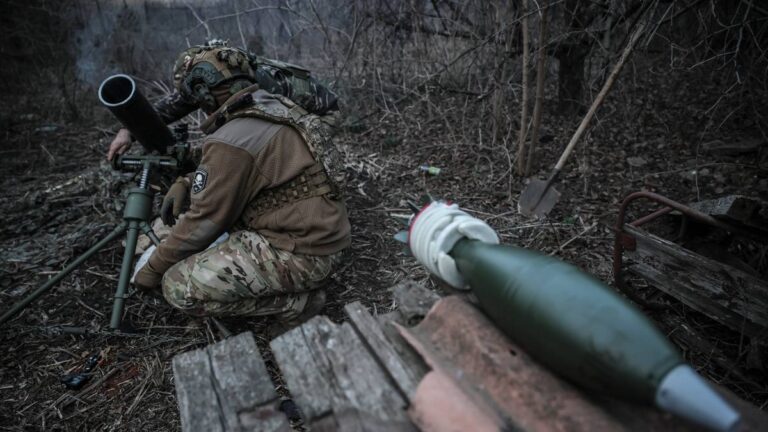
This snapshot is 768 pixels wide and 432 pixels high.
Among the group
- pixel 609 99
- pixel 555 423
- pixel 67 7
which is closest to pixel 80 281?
pixel 555 423

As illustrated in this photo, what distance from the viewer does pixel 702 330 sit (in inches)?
108

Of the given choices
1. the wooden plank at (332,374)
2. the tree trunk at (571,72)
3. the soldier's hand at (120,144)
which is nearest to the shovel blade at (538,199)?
the tree trunk at (571,72)

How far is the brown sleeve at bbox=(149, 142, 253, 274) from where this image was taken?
8.03 ft

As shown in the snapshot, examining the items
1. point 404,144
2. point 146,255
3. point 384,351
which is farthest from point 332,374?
point 404,144

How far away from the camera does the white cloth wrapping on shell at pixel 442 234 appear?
1438 mm

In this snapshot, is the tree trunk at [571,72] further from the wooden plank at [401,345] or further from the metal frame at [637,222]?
the wooden plank at [401,345]

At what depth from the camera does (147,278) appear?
113 inches

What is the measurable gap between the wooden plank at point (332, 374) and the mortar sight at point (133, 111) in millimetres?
2181

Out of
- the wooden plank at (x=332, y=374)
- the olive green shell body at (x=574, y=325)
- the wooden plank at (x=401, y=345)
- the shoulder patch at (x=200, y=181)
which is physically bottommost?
the wooden plank at (x=332, y=374)

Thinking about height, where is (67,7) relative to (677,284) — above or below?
above

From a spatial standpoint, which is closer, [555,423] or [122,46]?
[555,423]

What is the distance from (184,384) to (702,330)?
304cm

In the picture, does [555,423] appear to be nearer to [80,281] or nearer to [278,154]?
[278,154]

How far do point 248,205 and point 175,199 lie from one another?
2.35ft
